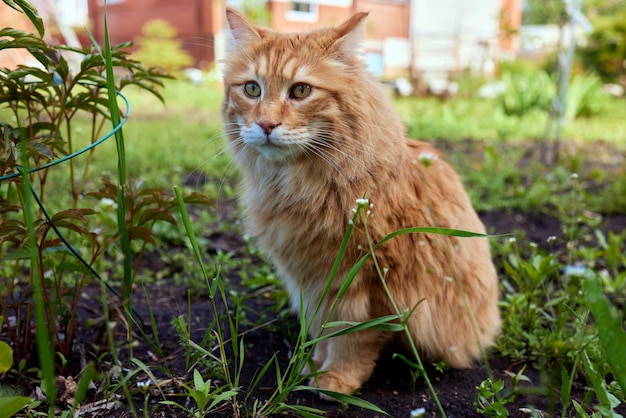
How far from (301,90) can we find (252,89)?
203 mm

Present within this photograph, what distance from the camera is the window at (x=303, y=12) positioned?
12.7 metres

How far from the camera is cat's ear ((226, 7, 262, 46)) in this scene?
2.02 meters

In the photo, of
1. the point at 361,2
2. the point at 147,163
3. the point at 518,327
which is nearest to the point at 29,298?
the point at 518,327

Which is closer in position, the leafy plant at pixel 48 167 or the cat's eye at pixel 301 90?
the leafy plant at pixel 48 167

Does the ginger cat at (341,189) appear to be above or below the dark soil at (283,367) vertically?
above

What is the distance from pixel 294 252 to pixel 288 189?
23 cm

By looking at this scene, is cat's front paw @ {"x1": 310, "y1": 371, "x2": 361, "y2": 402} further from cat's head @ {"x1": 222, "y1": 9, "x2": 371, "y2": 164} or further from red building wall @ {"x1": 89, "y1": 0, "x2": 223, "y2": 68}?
red building wall @ {"x1": 89, "y1": 0, "x2": 223, "y2": 68}

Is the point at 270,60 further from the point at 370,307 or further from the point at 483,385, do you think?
the point at 483,385

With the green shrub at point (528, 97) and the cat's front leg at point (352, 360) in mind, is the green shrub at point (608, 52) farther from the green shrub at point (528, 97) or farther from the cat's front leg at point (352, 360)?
the cat's front leg at point (352, 360)

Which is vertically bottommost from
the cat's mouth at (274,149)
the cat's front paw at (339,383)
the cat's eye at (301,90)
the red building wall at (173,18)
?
the cat's front paw at (339,383)

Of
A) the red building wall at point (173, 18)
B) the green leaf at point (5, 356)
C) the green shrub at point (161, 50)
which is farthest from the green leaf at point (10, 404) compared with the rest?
the red building wall at point (173, 18)

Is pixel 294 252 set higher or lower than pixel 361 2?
lower

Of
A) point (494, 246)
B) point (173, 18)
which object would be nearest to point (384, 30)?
point (173, 18)

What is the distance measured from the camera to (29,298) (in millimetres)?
1662
